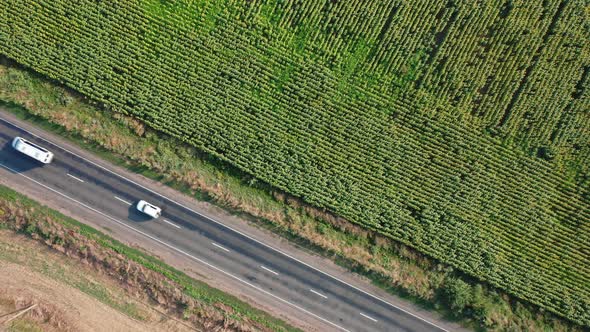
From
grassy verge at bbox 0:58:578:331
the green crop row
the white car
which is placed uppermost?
the green crop row

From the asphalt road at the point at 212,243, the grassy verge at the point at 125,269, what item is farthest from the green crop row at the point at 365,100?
the grassy verge at the point at 125,269

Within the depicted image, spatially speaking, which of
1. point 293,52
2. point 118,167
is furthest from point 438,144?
point 118,167

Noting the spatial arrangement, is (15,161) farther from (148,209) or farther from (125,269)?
(125,269)

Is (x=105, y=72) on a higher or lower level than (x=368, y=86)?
lower

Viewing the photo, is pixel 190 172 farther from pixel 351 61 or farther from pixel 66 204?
pixel 351 61

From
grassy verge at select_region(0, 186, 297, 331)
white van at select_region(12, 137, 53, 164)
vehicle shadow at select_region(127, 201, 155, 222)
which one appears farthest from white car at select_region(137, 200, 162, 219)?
white van at select_region(12, 137, 53, 164)

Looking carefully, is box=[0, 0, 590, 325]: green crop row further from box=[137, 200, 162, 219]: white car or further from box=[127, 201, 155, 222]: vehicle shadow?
box=[127, 201, 155, 222]: vehicle shadow
